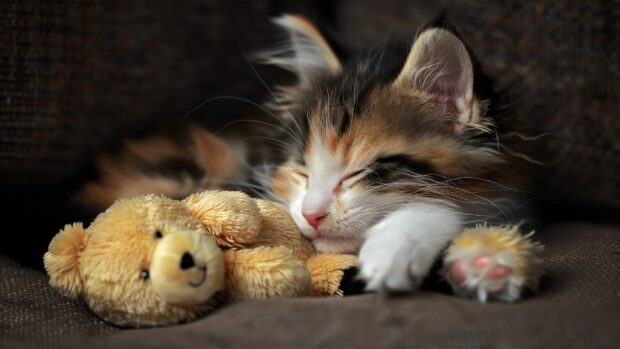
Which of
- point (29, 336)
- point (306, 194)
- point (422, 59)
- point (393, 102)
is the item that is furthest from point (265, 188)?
point (29, 336)

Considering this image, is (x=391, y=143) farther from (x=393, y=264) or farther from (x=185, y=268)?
(x=185, y=268)

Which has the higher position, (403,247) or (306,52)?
(306,52)

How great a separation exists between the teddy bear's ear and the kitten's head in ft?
1.56

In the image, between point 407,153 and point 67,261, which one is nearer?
point 67,261

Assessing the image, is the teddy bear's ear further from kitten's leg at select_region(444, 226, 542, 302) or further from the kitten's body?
kitten's leg at select_region(444, 226, 542, 302)

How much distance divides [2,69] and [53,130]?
22cm

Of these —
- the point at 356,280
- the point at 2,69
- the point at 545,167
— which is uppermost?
the point at 2,69

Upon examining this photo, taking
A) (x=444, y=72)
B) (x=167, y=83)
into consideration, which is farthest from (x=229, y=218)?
(x=167, y=83)

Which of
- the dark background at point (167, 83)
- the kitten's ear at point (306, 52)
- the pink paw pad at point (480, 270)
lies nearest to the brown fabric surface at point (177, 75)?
the dark background at point (167, 83)

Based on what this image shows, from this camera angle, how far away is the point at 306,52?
5.71 ft

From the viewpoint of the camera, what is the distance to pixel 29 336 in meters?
1.08

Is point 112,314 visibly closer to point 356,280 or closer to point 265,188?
point 356,280

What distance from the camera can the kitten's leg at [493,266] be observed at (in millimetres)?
1066

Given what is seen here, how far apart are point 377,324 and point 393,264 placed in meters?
0.12
